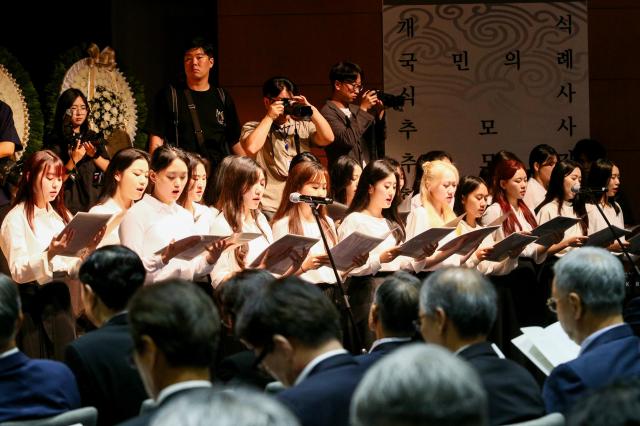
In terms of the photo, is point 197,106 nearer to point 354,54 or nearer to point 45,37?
point 45,37

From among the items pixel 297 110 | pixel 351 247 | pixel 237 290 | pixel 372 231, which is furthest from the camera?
pixel 297 110

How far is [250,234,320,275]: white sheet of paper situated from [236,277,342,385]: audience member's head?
224 centimetres

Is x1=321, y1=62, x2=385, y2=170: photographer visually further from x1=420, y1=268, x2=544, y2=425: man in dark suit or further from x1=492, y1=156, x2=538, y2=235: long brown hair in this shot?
x1=420, y1=268, x2=544, y2=425: man in dark suit

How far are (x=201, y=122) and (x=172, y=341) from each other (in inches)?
182

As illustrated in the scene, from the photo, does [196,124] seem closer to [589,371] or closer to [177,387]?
[589,371]

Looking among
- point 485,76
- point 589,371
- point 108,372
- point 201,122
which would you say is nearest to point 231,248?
point 201,122

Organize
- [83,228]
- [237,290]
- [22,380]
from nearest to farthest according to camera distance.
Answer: [22,380]
[237,290]
[83,228]

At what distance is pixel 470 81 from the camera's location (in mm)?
9086

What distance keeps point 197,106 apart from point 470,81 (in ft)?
9.92

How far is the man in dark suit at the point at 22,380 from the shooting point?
288cm

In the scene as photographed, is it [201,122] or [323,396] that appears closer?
[323,396]

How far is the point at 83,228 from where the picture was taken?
471 cm

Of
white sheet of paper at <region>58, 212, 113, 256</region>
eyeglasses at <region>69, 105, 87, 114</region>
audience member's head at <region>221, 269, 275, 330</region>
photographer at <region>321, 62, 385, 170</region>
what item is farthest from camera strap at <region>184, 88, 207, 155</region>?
audience member's head at <region>221, 269, 275, 330</region>

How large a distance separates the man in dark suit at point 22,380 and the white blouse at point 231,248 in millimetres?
2398
